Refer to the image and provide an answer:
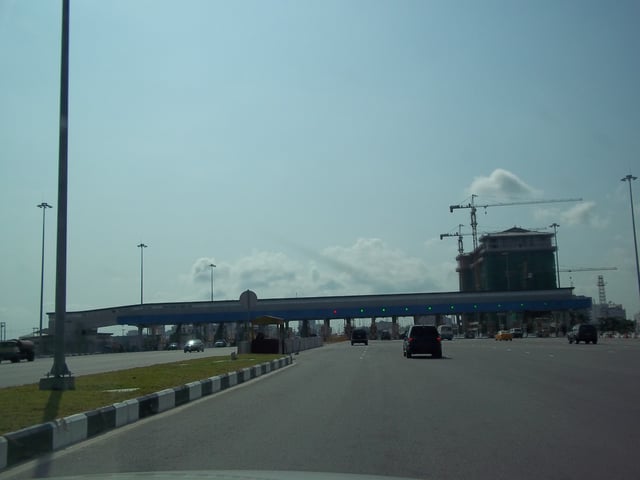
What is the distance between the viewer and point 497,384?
18.3 meters

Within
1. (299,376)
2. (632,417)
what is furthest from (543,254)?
(632,417)

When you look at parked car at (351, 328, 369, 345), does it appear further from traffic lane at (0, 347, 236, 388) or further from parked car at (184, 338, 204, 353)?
traffic lane at (0, 347, 236, 388)

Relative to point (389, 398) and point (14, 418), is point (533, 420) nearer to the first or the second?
point (389, 398)

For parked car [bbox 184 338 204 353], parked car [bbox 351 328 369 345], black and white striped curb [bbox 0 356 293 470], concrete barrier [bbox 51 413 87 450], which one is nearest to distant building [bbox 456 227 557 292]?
parked car [bbox 351 328 369 345]

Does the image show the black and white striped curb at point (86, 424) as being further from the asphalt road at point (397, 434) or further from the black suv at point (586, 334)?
the black suv at point (586, 334)

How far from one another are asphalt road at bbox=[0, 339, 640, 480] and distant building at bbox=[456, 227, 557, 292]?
→ 13141 cm

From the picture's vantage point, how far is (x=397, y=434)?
10352 millimetres

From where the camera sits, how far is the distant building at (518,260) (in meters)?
146

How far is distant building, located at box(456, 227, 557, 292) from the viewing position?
145500 millimetres

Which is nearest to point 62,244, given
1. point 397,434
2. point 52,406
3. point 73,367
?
point 52,406

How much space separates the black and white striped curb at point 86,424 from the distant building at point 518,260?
5231 inches

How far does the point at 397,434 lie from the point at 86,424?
196 inches

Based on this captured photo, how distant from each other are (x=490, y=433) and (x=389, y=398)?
17.5ft

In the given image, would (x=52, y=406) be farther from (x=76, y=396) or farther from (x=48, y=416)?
(x=76, y=396)
